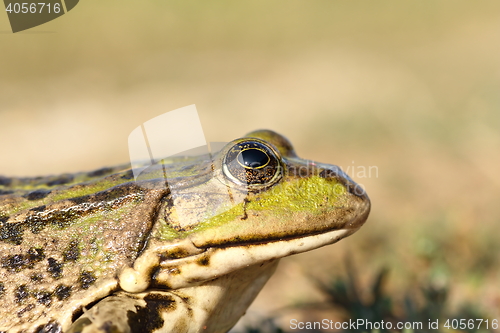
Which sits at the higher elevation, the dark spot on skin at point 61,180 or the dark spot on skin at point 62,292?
the dark spot on skin at point 61,180

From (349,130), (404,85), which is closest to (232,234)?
(349,130)

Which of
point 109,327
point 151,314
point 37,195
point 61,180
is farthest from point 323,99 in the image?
point 109,327

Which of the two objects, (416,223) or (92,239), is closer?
(92,239)

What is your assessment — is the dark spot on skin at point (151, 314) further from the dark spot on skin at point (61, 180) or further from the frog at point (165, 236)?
the dark spot on skin at point (61, 180)

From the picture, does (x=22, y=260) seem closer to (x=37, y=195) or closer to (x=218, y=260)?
(x=37, y=195)

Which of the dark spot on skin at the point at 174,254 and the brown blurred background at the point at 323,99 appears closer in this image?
the dark spot on skin at the point at 174,254

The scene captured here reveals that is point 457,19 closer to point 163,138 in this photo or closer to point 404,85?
point 404,85

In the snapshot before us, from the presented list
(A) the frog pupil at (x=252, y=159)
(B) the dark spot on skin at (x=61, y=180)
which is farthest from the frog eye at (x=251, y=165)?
(B) the dark spot on skin at (x=61, y=180)
